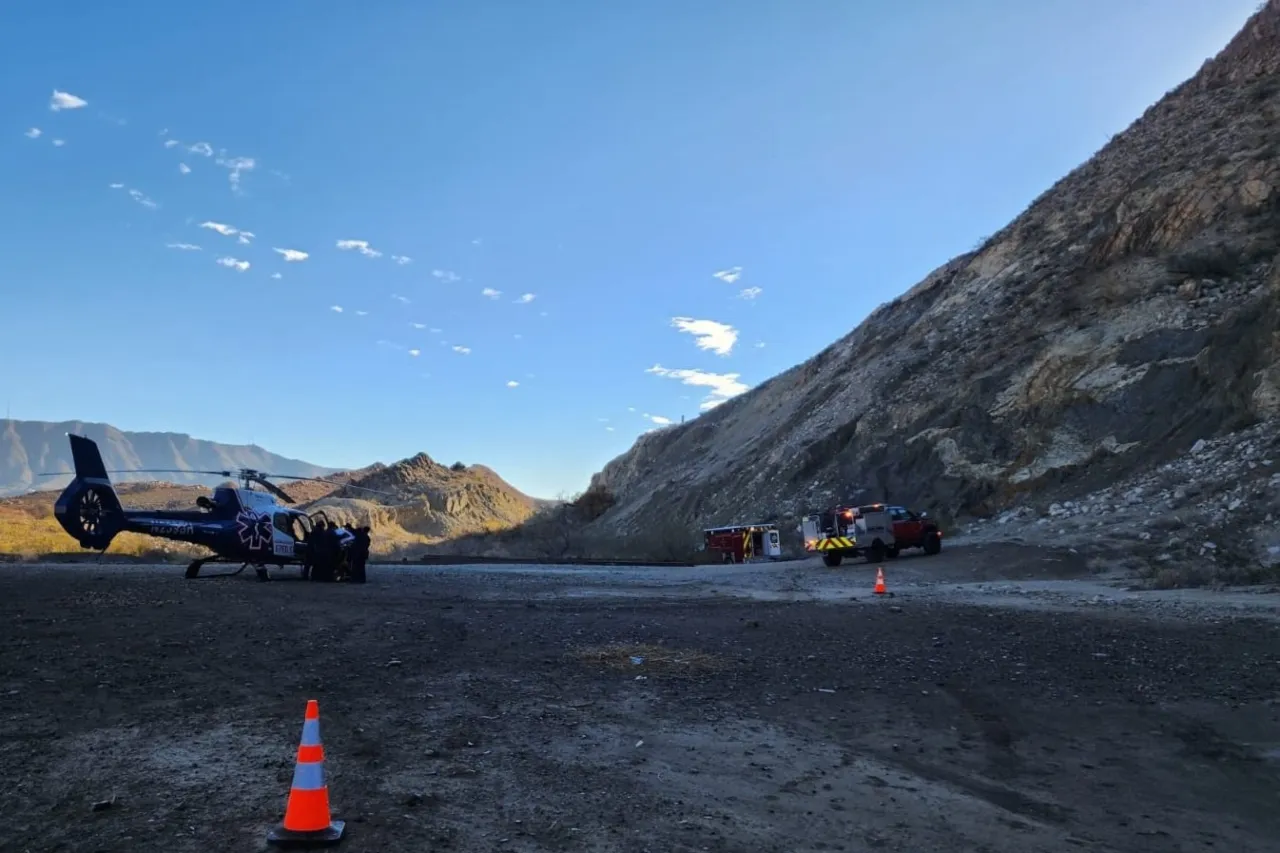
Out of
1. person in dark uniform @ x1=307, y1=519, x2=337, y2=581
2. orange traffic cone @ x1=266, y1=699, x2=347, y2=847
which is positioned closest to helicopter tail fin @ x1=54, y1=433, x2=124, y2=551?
person in dark uniform @ x1=307, y1=519, x2=337, y2=581

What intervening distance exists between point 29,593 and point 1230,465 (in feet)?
90.9

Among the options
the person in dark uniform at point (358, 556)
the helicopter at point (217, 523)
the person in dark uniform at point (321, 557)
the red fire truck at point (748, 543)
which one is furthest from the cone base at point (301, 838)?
the red fire truck at point (748, 543)

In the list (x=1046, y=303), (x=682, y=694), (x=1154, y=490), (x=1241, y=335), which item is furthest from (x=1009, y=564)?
(x=1046, y=303)

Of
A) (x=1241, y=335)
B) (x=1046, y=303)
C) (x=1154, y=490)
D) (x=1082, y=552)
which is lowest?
(x=1082, y=552)

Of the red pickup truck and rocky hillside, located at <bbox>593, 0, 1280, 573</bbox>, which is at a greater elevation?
rocky hillside, located at <bbox>593, 0, 1280, 573</bbox>

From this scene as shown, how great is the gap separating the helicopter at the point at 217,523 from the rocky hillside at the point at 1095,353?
21.2m

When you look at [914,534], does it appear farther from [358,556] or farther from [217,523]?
[217,523]

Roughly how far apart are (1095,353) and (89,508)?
33555 mm

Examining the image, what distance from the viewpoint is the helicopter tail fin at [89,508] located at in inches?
835

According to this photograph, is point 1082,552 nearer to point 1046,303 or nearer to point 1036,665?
point 1036,665

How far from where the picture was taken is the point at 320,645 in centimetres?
1059

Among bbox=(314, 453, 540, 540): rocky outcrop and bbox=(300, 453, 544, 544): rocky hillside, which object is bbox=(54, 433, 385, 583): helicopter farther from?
bbox=(314, 453, 540, 540): rocky outcrop

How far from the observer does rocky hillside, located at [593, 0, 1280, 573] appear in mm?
26172

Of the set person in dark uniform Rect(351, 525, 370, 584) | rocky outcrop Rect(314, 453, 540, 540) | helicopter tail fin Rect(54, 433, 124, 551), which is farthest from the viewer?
rocky outcrop Rect(314, 453, 540, 540)
